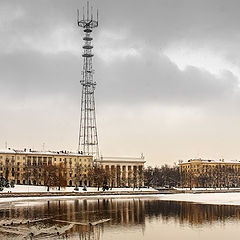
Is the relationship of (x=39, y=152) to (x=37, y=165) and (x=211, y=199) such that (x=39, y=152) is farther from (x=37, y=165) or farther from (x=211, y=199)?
(x=211, y=199)

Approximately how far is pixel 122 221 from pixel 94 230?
26.5 feet

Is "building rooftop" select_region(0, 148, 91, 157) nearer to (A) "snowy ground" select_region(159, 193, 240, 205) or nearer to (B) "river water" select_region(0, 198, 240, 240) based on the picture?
(A) "snowy ground" select_region(159, 193, 240, 205)

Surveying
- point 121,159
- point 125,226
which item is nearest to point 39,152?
point 121,159

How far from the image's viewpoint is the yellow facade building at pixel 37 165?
5739 inches

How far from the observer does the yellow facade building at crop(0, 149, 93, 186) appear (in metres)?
146

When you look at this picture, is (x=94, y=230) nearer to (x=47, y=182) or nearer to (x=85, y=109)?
(x=47, y=182)

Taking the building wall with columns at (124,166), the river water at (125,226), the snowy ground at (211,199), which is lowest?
the snowy ground at (211,199)

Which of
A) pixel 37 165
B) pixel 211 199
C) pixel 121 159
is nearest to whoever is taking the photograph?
pixel 211 199

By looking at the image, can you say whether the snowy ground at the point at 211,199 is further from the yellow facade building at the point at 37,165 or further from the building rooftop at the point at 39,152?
the building rooftop at the point at 39,152

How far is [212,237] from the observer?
3538 cm

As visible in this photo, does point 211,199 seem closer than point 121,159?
Yes

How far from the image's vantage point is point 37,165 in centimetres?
15150

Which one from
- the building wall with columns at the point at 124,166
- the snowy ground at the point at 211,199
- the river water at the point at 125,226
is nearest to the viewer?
the river water at the point at 125,226

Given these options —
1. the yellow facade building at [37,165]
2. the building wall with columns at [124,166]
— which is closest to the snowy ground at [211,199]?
the yellow facade building at [37,165]
